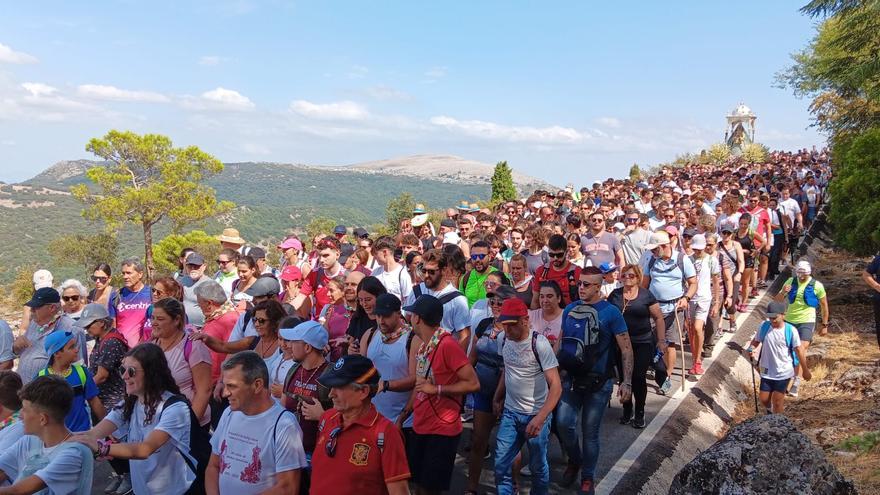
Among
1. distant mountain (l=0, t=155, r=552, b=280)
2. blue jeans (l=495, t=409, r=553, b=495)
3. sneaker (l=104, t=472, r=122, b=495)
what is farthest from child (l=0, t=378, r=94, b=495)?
distant mountain (l=0, t=155, r=552, b=280)

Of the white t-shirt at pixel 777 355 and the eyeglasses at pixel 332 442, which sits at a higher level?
the eyeglasses at pixel 332 442

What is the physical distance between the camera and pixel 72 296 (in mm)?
6805

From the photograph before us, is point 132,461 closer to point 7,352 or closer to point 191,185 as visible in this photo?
point 7,352

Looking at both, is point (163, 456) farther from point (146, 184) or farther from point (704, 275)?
point (146, 184)

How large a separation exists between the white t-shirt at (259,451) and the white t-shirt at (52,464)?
0.70 m

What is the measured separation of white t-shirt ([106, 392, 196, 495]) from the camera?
3.81 metres

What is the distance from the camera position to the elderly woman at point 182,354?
466 centimetres

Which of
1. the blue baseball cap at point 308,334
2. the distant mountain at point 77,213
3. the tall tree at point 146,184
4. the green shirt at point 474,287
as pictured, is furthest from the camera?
the distant mountain at point 77,213

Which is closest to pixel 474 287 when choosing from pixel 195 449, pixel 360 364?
pixel 195 449

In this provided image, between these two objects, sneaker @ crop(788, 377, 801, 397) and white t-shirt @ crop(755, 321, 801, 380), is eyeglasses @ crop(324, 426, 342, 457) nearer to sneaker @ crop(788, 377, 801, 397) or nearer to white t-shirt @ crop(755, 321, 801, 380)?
white t-shirt @ crop(755, 321, 801, 380)

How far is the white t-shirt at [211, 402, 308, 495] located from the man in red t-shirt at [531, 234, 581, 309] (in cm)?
383

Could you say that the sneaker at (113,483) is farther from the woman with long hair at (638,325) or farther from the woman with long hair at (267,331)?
the woman with long hair at (638,325)

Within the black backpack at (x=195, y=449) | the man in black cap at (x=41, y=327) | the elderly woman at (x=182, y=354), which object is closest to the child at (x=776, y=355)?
the elderly woman at (x=182, y=354)

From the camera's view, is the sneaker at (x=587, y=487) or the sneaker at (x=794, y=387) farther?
the sneaker at (x=794, y=387)
